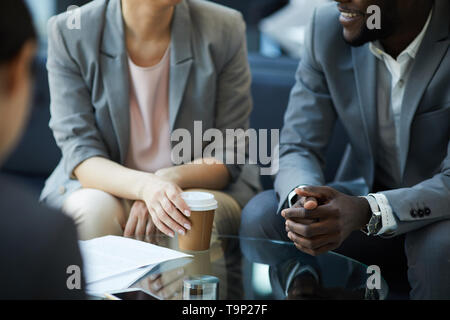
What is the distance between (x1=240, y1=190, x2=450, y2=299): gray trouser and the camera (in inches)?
53.2

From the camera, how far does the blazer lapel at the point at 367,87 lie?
63.5 inches

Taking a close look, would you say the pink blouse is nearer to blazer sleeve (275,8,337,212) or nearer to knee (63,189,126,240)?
knee (63,189,126,240)

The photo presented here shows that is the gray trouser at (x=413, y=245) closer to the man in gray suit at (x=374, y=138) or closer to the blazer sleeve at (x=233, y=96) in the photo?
the man in gray suit at (x=374, y=138)

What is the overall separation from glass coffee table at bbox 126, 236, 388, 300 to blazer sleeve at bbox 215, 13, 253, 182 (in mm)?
383

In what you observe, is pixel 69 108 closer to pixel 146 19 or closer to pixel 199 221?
pixel 146 19

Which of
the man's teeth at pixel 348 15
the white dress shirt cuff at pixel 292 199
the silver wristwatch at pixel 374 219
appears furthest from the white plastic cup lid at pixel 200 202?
the man's teeth at pixel 348 15

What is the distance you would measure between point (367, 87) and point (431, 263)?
19.2 inches

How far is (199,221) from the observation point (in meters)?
1.31

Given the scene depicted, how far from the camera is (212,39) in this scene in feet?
5.67

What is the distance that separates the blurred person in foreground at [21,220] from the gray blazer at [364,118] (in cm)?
93

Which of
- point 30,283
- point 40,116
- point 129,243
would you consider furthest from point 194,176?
point 30,283

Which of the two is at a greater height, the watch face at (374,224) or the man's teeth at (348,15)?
the man's teeth at (348,15)

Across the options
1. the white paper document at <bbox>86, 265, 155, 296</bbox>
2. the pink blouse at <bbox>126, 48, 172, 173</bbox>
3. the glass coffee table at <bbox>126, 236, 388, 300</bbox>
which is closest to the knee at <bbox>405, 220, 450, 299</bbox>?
the glass coffee table at <bbox>126, 236, 388, 300</bbox>
